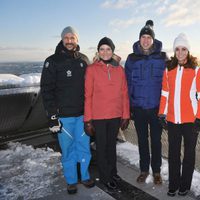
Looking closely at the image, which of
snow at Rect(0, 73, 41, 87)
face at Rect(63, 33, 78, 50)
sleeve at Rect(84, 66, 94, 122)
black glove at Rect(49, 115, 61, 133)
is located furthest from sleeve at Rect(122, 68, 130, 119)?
snow at Rect(0, 73, 41, 87)

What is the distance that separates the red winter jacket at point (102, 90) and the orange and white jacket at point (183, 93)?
1.97ft

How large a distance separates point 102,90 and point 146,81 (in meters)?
0.52

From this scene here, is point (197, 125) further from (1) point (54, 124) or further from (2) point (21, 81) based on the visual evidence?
(2) point (21, 81)

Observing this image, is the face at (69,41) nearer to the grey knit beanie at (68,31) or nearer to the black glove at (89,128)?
the grey knit beanie at (68,31)

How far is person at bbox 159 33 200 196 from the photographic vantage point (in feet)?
10.0

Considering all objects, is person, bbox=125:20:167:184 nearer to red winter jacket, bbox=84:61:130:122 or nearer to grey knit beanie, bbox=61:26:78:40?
red winter jacket, bbox=84:61:130:122

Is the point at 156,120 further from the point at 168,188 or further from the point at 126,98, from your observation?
the point at 168,188

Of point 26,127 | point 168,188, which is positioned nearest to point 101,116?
point 168,188

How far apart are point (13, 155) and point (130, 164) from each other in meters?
1.92

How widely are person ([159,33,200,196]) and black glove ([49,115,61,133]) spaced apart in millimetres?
1161

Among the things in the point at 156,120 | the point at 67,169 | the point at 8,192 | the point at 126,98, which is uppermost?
the point at 126,98

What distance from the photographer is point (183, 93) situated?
3.09 m

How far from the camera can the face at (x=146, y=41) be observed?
3.40 m

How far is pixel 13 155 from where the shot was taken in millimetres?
4820
